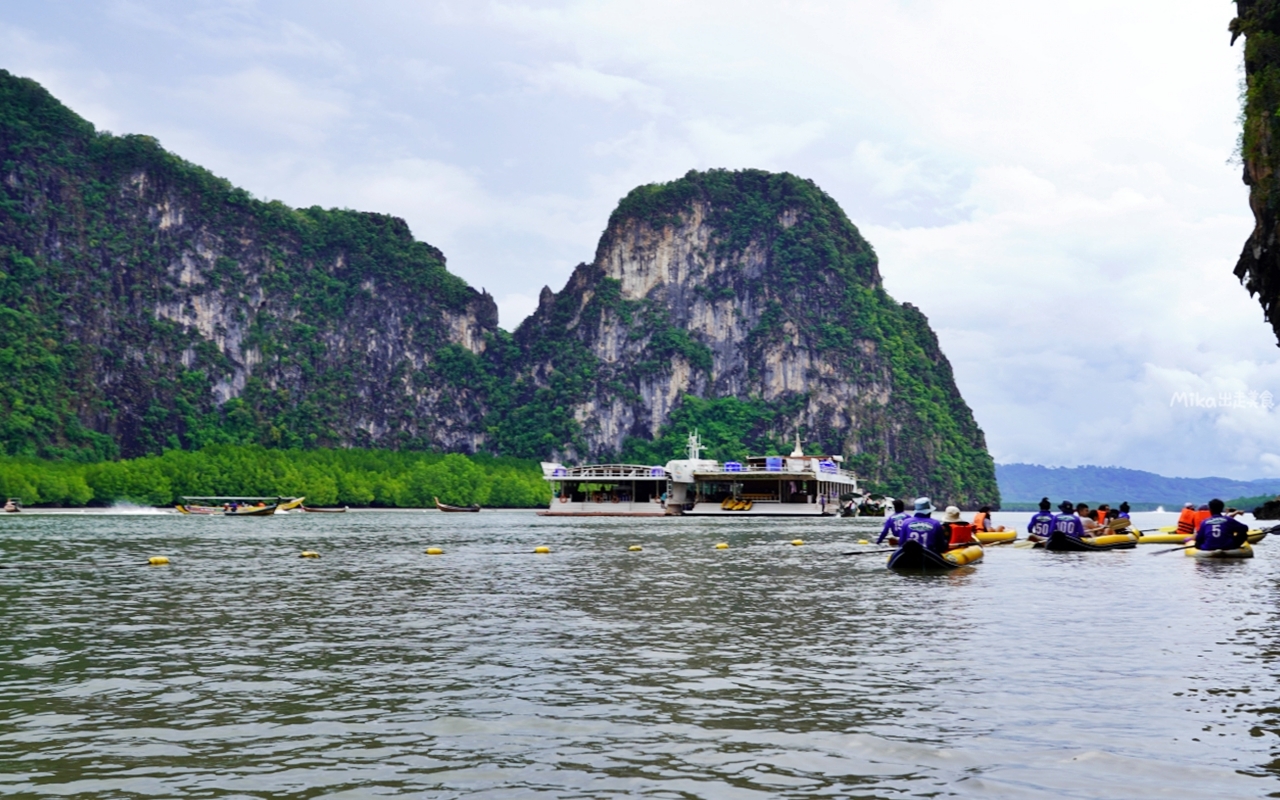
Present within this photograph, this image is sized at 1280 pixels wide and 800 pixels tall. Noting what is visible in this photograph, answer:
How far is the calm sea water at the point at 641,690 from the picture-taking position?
921cm

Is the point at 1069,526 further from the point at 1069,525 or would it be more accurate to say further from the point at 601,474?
the point at 601,474

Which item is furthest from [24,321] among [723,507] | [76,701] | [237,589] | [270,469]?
[76,701]

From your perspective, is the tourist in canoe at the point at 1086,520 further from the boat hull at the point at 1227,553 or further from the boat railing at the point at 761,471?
the boat railing at the point at 761,471

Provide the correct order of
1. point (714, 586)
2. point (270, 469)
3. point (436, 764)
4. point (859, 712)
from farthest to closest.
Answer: point (270, 469) → point (714, 586) → point (859, 712) → point (436, 764)

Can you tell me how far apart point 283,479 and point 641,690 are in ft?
488

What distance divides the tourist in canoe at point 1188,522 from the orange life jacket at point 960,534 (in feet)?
45.0

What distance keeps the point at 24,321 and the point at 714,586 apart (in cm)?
20201

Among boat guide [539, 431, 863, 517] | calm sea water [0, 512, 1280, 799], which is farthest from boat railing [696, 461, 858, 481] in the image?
calm sea water [0, 512, 1280, 799]

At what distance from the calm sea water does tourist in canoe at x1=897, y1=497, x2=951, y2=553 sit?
320 centimetres

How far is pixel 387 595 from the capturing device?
83.2 ft

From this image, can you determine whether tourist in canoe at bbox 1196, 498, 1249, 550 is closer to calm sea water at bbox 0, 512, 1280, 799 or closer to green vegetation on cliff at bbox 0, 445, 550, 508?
calm sea water at bbox 0, 512, 1280, 799

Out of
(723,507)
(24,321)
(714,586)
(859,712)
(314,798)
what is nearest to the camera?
(314,798)

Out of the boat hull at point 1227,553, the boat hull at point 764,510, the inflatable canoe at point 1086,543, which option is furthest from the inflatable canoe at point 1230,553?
the boat hull at point 764,510

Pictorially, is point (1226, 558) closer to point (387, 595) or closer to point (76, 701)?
point (387, 595)
